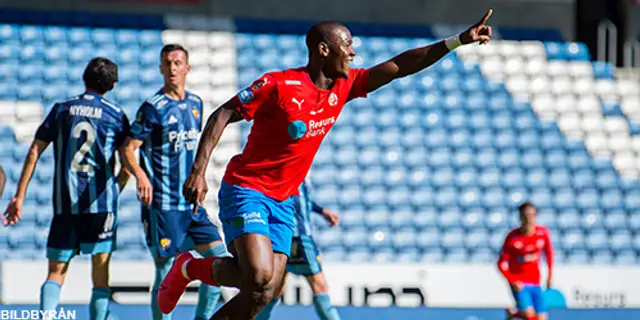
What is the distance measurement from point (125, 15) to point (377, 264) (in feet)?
17.8

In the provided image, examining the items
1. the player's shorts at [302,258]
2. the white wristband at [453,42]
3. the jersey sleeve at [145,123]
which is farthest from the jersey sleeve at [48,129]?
the white wristband at [453,42]

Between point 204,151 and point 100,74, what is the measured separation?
1.92 meters

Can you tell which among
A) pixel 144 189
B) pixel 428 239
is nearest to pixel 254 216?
pixel 144 189

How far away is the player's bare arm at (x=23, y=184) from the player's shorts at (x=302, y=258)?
1.83 metres

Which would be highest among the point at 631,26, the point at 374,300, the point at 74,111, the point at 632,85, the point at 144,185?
the point at 631,26

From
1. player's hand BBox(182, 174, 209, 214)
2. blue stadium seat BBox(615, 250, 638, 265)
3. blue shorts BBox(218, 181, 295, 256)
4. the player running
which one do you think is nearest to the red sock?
the player running

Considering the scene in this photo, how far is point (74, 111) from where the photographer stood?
6.39 m

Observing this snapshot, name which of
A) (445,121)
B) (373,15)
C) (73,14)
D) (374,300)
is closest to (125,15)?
(73,14)

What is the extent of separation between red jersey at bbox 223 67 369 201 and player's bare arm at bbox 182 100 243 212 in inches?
3.0

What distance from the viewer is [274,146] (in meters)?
5.12

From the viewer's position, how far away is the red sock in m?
5.12

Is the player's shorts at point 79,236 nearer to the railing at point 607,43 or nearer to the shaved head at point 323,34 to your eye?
the shaved head at point 323,34

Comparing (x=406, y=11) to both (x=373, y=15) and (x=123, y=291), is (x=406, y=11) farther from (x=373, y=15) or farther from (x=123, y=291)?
(x=123, y=291)

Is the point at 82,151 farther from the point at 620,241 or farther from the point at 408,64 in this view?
the point at 620,241
